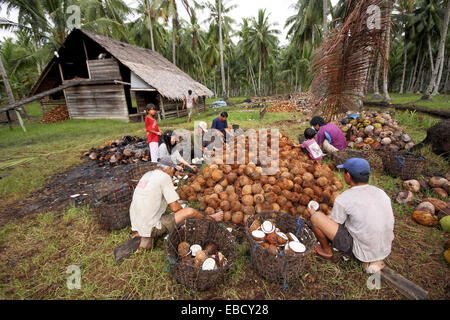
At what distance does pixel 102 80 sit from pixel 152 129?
9.78 m

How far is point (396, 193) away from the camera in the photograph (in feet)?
13.0

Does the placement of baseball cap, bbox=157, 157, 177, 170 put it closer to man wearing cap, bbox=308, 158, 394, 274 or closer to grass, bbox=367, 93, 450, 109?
man wearing cap, bbox=308, 158, 394, 274

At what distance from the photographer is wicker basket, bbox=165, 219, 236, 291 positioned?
80.3 inches

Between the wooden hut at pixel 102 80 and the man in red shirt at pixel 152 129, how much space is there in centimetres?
713

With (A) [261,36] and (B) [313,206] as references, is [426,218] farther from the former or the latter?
(A) [261,36]

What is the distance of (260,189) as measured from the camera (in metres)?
3.34

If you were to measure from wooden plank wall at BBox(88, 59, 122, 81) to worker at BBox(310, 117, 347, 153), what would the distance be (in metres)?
11.8

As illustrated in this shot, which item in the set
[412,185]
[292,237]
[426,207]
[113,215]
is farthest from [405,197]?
[113,215]

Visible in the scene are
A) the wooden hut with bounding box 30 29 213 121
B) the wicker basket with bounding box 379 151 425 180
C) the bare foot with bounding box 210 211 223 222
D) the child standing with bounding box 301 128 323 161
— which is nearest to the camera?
the bare foot with bounding box 210 211 223 222

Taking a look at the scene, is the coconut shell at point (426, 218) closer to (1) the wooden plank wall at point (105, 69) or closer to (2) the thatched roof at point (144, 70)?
(2) the thatched roof at point (144, 70)

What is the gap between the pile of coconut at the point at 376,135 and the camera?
619 centimetres

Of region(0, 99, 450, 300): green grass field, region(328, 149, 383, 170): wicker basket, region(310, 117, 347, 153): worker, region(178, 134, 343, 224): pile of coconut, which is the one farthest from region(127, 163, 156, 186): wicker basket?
region(328, 149, 383, 170): wicker basket
